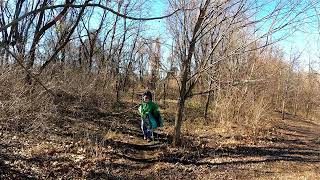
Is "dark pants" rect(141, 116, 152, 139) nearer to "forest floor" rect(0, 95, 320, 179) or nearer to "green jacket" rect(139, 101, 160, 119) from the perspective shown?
"green jacket" rect(139, 101, 160, 119)

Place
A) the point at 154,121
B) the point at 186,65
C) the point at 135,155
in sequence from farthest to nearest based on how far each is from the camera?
1. the point at 154,121
2. the point at 186,65
3. the point at 135,155

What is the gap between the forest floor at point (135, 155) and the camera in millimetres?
8000

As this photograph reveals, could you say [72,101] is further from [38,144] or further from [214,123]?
[38,144]

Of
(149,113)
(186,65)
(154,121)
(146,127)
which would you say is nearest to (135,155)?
(154,121)

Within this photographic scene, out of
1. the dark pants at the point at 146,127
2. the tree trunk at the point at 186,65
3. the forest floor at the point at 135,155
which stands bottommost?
the forest floor at the point at 135,155

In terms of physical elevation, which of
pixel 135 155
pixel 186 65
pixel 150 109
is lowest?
pixel 135 155

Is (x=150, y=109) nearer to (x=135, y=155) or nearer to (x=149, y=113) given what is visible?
(x=149, y=113)

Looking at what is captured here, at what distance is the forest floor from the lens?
26.2 feet

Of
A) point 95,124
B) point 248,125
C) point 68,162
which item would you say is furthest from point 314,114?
point 68,162

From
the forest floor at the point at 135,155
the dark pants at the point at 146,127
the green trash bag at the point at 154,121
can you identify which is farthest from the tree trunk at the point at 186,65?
the dark pants at the point at 146,127

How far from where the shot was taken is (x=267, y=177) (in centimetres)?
836

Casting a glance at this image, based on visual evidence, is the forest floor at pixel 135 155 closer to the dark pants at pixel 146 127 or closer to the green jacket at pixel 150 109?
the dark pants at pixel 146 127

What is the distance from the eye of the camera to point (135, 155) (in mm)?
9961

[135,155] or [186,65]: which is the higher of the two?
[186,65]
